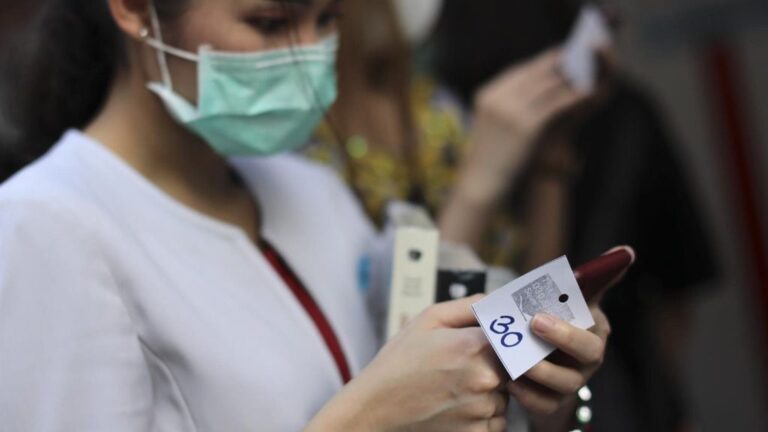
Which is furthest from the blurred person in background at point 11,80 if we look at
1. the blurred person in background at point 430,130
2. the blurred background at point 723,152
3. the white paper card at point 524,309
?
the blurred background at point 723,152

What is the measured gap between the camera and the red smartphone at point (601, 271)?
32.3 inches

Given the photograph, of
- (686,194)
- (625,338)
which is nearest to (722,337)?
(686,194)

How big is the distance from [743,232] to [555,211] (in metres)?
0.82

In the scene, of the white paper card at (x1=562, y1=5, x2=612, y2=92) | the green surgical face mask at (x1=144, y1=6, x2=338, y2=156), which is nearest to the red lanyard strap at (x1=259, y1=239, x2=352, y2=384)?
the green surgical face mask at (x1=144, y1=6, x2=338, y2=156)

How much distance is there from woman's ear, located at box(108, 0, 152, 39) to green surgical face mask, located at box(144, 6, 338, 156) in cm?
1

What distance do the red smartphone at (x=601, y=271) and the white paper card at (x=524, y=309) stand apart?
2 cm

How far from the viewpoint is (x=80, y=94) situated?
1060mm

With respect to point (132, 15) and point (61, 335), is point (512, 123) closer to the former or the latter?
point (132, 15)

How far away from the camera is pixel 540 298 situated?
786 mm

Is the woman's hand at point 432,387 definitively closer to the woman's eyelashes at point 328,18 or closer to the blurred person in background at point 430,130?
the woman's eyelashes at point 328,18

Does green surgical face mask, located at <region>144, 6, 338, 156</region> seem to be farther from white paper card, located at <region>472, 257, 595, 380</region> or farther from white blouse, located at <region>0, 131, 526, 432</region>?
white paper card, located at <region>472, 257, 595, 380</region>

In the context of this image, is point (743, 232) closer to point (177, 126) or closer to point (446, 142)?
point (446, 142)

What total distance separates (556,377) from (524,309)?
3.1 inches

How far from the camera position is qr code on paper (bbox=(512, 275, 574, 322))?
0.78 meters
